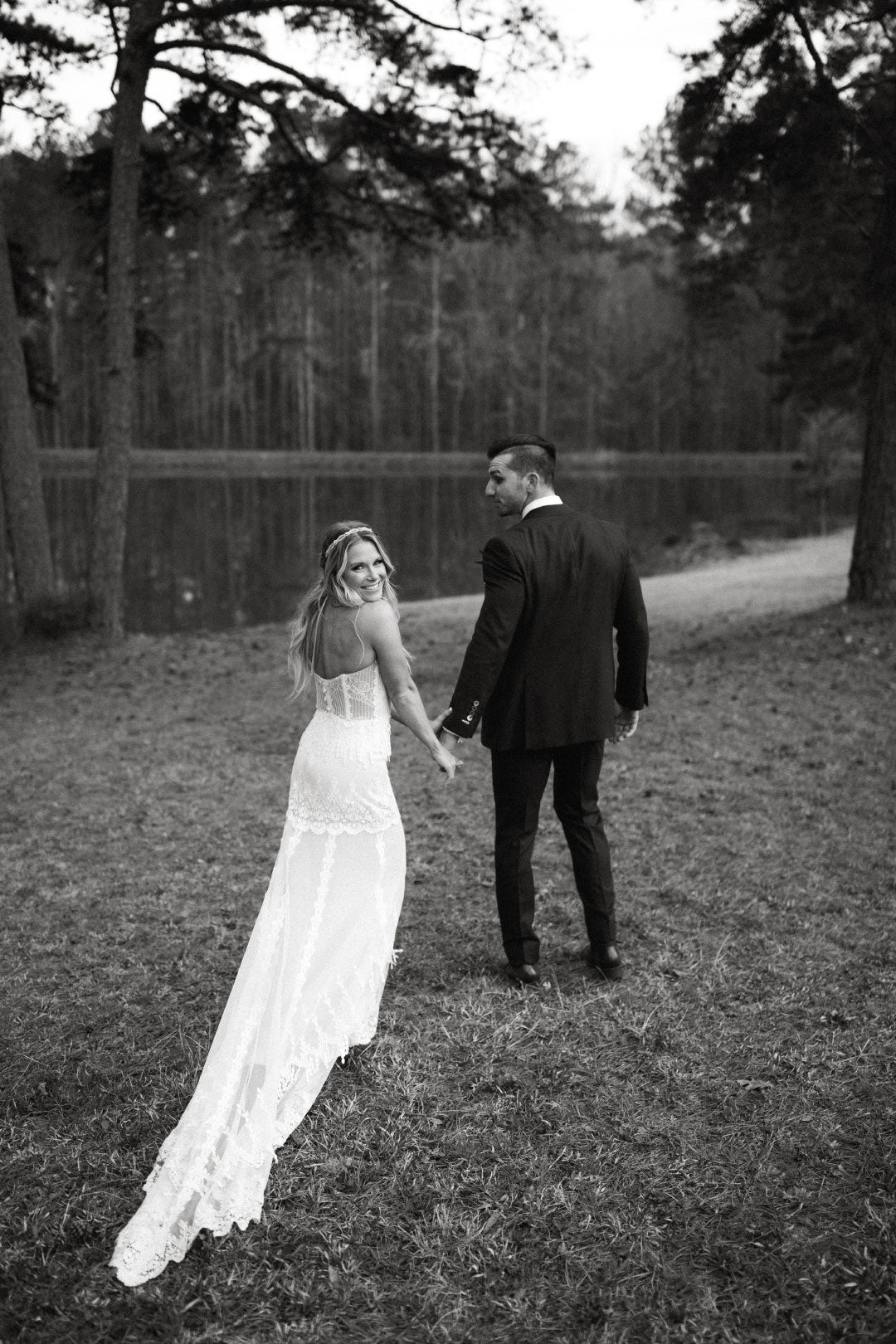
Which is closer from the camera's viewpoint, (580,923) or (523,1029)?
(523,1029)

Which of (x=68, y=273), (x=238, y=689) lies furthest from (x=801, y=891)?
(x=68, y=273)

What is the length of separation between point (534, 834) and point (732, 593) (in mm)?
12437

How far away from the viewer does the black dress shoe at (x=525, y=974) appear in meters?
4.55

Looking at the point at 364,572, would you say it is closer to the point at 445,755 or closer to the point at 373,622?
the point at 373,622

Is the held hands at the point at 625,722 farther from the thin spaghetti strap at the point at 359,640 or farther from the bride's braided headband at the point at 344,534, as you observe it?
the bride's braided headband at the point at 344,534

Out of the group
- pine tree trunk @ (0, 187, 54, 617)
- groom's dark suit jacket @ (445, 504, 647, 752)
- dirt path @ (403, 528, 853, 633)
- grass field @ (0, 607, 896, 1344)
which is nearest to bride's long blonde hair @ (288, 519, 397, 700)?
groom's dark suit jacket @ (445, 504, 647, 752)

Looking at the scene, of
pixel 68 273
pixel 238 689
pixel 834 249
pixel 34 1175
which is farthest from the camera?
pixel 68 273

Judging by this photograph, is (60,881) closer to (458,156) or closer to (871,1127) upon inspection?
(871,1127)

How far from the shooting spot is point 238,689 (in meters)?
10.3

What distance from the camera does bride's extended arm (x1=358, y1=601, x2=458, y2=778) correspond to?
369 centimetres

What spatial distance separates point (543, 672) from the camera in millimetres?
4285

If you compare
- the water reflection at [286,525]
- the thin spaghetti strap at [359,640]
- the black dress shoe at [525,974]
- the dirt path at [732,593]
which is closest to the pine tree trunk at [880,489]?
the dirt path at [732,593]

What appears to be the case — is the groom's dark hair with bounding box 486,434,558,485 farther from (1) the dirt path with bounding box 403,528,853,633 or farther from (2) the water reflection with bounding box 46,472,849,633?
(2) the water reflection with bounding box 46,472,849,633

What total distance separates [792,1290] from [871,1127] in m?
0.83
